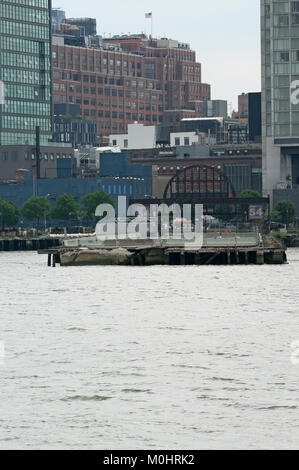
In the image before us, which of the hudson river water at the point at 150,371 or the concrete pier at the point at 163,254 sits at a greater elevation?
the hudson river water at the point at 150,371

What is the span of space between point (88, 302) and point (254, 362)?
36.0m

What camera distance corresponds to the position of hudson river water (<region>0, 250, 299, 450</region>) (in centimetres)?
4212

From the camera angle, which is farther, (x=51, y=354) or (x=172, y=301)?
(x=172, y=301)

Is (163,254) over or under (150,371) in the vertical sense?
under

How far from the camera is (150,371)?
176 feet

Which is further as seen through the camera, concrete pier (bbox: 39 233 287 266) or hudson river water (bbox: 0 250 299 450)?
concrete pier (bbox: 39 233 287 266)

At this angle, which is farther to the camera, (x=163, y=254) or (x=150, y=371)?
(x=163, y=254)

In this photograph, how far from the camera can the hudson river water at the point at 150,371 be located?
138 ft

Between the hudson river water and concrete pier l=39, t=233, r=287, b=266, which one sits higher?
the hudson river water

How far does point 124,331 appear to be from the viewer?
227 feet

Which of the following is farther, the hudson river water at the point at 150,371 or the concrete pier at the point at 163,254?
the concrete pier at the point at 163,254

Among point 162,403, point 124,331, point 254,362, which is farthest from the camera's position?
point 124,331

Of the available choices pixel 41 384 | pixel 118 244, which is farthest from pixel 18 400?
pixel 118 244

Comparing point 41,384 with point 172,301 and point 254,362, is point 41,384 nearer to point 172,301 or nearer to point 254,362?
point 254,362
